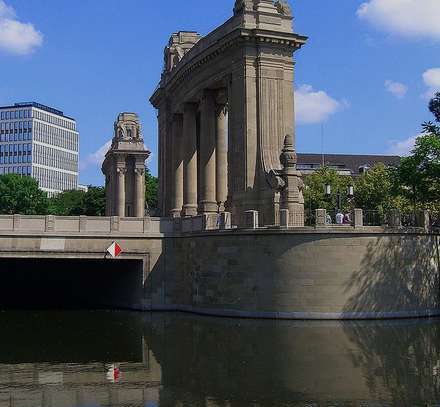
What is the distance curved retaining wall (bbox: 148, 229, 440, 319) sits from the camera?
→ 107ft

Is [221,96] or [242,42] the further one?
[221,96]

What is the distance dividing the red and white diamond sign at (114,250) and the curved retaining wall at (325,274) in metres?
6.87

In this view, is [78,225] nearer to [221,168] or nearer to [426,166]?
[221,168]

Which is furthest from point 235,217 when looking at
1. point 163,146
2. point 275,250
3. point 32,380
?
point 32,380

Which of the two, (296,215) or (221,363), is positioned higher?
(296,215)

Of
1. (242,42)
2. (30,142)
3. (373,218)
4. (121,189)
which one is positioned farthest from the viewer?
(30,142)

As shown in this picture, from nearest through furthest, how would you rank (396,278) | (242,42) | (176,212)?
(396,278)
(242,42)
(176,212)

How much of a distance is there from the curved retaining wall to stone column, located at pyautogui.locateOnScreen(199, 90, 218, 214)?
34.5 feet

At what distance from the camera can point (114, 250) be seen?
39500 millimetres

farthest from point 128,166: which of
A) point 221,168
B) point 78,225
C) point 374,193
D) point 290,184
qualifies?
point 290,184

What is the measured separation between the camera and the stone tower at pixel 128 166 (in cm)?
8225

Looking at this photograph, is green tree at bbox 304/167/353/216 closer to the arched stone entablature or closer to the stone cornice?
the arched stone entablature

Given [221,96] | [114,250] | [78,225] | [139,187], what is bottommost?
[114,250]

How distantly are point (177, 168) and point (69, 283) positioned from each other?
1248 cm
